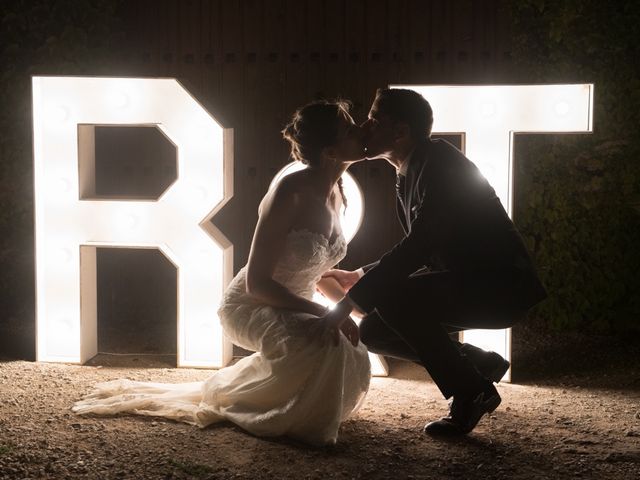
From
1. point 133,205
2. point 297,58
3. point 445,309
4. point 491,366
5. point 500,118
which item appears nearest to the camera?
point 445,309

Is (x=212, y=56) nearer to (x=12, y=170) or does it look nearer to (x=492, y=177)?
(x=12, y=170)

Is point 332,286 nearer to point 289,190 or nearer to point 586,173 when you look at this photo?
point 289,190

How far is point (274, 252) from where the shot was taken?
3.80m

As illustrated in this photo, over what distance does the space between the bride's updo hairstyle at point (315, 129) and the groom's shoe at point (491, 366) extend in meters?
1.21

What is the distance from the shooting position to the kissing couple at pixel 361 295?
362cm

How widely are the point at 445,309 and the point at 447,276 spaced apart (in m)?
0.14

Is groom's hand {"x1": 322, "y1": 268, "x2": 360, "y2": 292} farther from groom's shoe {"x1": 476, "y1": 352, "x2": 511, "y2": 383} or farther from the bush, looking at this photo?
the bush

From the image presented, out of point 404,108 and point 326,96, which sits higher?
point 326,96

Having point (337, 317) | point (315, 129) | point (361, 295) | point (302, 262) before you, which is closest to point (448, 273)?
point (361, 295)

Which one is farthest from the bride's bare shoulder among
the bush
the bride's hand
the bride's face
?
the bush

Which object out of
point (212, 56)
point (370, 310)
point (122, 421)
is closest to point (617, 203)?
point (370, 310)

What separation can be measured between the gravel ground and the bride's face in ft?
4.01

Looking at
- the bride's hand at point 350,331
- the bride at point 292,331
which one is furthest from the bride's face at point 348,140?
the bride's hand at point 350,331

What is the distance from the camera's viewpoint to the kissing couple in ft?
11.9
